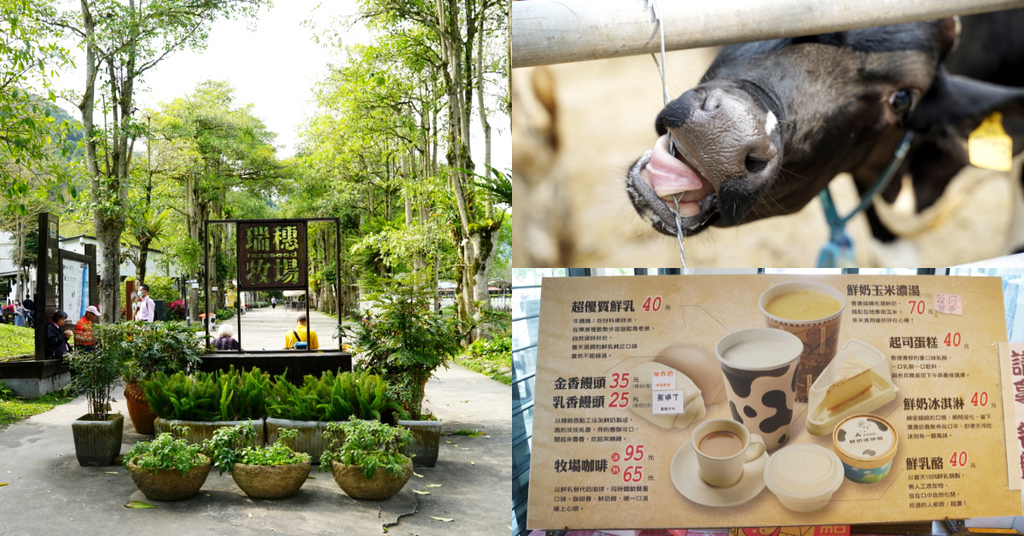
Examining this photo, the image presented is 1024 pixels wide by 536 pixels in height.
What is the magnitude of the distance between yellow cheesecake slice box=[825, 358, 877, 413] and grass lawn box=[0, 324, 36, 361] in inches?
390

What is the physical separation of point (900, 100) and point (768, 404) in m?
1.24

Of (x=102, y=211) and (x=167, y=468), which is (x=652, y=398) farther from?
(x=102, y=211)

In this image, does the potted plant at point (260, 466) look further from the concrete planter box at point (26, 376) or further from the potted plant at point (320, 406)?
the concrete planter box at point (26, 376)

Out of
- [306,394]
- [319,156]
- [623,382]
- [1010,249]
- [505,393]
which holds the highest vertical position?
[319,156]

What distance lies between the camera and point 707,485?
2.71 meters

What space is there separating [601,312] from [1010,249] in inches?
61.0

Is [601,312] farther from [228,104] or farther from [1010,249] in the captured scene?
[228,104]

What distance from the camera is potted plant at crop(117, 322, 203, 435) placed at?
5.71 meters

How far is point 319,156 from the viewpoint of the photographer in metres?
16.4

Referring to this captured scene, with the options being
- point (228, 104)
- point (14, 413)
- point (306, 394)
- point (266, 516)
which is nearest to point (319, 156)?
point (228, 104)

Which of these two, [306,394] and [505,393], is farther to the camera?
[505,393]

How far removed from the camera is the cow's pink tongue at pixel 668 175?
271 cm

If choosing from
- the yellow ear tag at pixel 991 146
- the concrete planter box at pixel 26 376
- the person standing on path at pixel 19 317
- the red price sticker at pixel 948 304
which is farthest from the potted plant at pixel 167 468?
the person standing on path at pixel 19 317

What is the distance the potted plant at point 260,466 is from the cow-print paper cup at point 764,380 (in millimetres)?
2634
